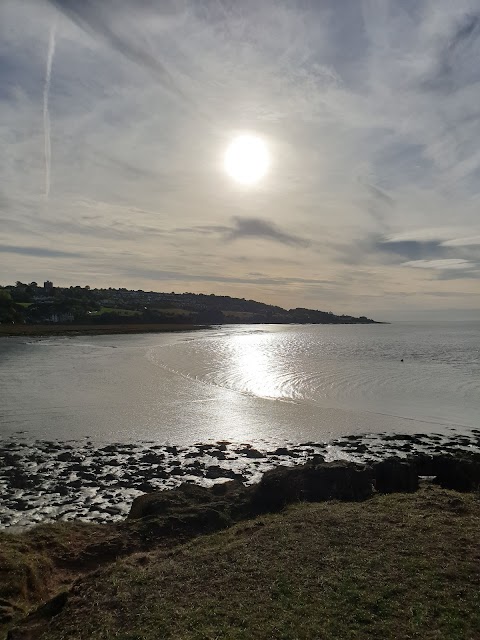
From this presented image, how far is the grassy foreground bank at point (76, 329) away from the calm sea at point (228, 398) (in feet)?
189

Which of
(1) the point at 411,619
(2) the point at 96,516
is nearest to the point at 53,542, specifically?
(2) the point at 96,516

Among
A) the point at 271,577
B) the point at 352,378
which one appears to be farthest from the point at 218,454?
the point at 352,378

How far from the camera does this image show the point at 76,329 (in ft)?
440

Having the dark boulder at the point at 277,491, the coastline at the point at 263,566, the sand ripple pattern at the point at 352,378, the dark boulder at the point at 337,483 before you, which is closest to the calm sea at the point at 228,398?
the sand ripple pattern at the point at 352,378

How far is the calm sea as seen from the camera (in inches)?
1120

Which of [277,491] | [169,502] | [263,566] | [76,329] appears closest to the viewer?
[263,566]

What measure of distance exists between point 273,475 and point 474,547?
6.34m

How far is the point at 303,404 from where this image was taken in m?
36.6

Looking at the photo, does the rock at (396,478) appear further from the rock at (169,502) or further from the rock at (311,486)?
the rock at (169,502)

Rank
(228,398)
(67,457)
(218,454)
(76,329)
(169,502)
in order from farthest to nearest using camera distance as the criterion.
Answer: (76,329) < (228,398) < (218,454) < (67,457) < (169,502)

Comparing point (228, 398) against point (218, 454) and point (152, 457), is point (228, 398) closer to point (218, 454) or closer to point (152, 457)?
point (218, 454)

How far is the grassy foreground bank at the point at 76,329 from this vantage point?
119062 mm

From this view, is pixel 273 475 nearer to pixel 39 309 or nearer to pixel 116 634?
pixel 116 634

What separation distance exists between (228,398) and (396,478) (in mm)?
23623
